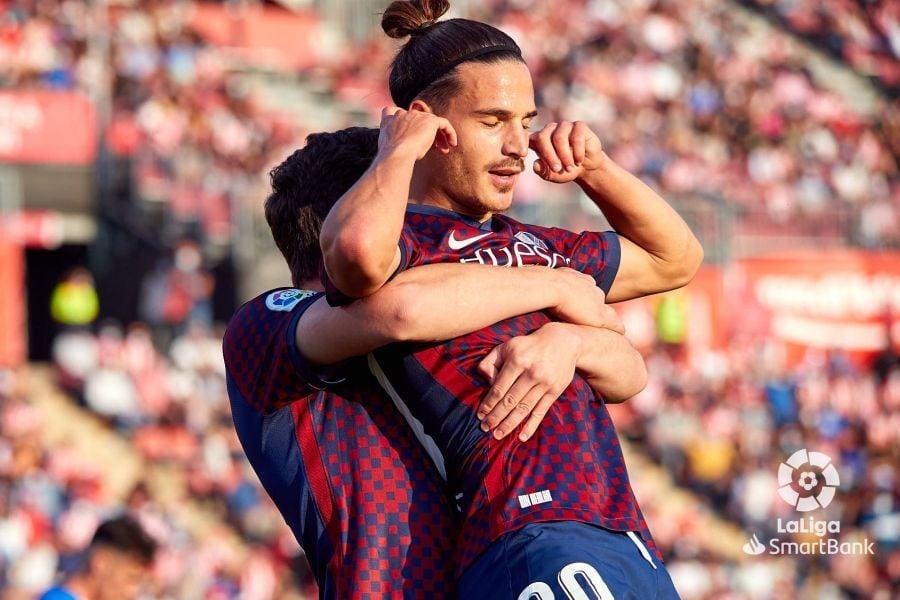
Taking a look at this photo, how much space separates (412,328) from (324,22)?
18.6 m

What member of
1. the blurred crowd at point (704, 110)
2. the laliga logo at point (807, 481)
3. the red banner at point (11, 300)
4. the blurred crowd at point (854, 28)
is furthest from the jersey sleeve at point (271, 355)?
the blurred crowd at point (854, 28)

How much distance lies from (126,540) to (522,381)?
9.38 ft

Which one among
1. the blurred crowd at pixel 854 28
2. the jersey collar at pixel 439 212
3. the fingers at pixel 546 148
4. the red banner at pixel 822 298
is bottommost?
the red banner at pixel 822 298

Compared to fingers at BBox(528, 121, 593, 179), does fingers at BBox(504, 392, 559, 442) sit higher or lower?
lower

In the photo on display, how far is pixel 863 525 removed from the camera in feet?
47.1

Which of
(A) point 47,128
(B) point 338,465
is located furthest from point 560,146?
(A) point 47,128

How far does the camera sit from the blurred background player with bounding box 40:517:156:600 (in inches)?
201

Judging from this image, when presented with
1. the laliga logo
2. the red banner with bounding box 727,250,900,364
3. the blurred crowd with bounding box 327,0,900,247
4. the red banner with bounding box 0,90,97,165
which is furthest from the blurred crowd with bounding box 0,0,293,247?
the red banner with bounding box 727,250,900,364

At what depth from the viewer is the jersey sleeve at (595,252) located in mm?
3197

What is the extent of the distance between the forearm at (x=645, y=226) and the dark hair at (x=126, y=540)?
246cm

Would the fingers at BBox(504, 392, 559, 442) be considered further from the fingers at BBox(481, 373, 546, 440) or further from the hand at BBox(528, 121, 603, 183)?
the hand at BBox(528, 121, 603, 183)

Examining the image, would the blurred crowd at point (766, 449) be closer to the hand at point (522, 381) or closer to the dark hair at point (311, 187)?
the dark hair at point (311, 187)

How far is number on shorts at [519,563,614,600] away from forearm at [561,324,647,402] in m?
0.50

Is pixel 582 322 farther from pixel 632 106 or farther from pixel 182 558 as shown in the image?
pixel 632 106
